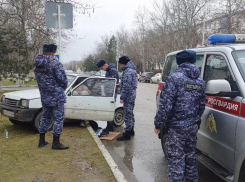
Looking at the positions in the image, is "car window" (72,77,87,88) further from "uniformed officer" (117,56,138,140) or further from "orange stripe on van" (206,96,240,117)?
"orange stripe on van" (206,96,240,117)

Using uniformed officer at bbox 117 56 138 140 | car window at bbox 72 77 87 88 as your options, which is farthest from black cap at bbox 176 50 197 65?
car window at bbox 72 77 87 88

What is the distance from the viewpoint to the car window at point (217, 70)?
10.6 feet

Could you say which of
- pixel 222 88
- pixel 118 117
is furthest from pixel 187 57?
pixel 118 117

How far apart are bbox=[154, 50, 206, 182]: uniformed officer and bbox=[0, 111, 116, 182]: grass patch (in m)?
1.19

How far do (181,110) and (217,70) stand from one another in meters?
0.94

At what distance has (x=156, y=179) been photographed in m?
4.19

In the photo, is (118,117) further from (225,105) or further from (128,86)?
(225,105)

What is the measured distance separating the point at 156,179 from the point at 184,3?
35160 millimetres

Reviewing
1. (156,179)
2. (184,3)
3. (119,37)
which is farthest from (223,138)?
(119,37)

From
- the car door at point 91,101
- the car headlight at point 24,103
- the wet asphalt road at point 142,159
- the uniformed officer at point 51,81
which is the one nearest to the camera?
the wet asphalt road at point 142,159

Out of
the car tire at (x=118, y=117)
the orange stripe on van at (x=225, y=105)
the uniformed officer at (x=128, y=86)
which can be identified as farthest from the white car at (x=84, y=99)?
the orange stripe on van at (x=225, y=105)

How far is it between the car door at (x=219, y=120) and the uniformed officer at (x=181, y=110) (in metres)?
0.27

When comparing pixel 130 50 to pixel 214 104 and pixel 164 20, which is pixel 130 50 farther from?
pixel 214 104

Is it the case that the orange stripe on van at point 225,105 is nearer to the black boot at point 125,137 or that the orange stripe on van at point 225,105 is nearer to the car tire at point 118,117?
the black boot at point 125,137
